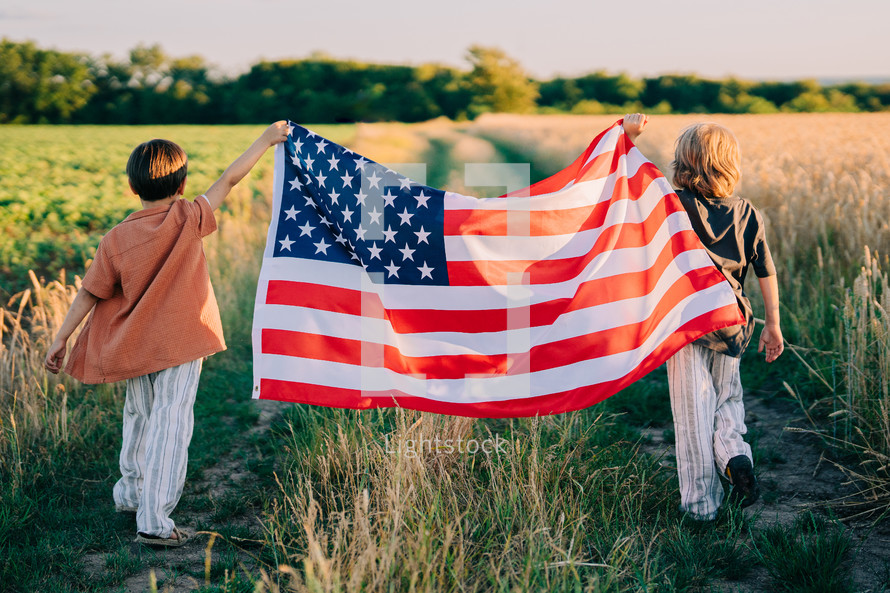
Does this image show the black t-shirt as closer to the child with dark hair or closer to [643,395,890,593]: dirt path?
[643,395,890,593]: dirt path

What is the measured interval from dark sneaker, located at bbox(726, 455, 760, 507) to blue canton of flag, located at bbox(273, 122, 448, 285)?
1801 millimetres

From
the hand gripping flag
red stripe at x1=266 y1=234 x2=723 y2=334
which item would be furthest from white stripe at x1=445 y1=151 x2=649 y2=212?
red stripe at x1=266 y1=234 x2=723 y2=334

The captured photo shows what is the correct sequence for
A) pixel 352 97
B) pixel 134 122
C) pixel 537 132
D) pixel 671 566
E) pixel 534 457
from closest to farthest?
1. pixel 671 566
2. pixel 534 457
3. pixel 537 132
4. pixel 134 122
5. pixel 352 97

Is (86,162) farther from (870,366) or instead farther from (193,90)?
(193,90)

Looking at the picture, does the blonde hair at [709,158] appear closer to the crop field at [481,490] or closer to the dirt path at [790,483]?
the crop field at [481,490]

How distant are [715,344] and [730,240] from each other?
1.84ft

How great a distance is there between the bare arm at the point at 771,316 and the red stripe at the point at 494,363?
40 cm

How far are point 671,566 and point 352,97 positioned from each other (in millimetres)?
78705

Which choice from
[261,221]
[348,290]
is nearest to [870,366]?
[348,290]

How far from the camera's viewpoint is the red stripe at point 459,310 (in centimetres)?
387

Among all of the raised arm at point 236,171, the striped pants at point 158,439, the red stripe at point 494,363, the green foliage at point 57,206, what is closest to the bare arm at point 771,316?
the red stripe at point 494,363

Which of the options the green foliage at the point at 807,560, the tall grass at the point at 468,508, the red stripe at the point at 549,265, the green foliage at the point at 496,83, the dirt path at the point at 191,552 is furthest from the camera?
the green foliage at the point at 496,83

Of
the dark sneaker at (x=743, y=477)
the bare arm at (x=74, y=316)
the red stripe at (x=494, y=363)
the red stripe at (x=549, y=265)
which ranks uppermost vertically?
the red stripe at (x=549, y=265)

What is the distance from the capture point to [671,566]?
128 inches
